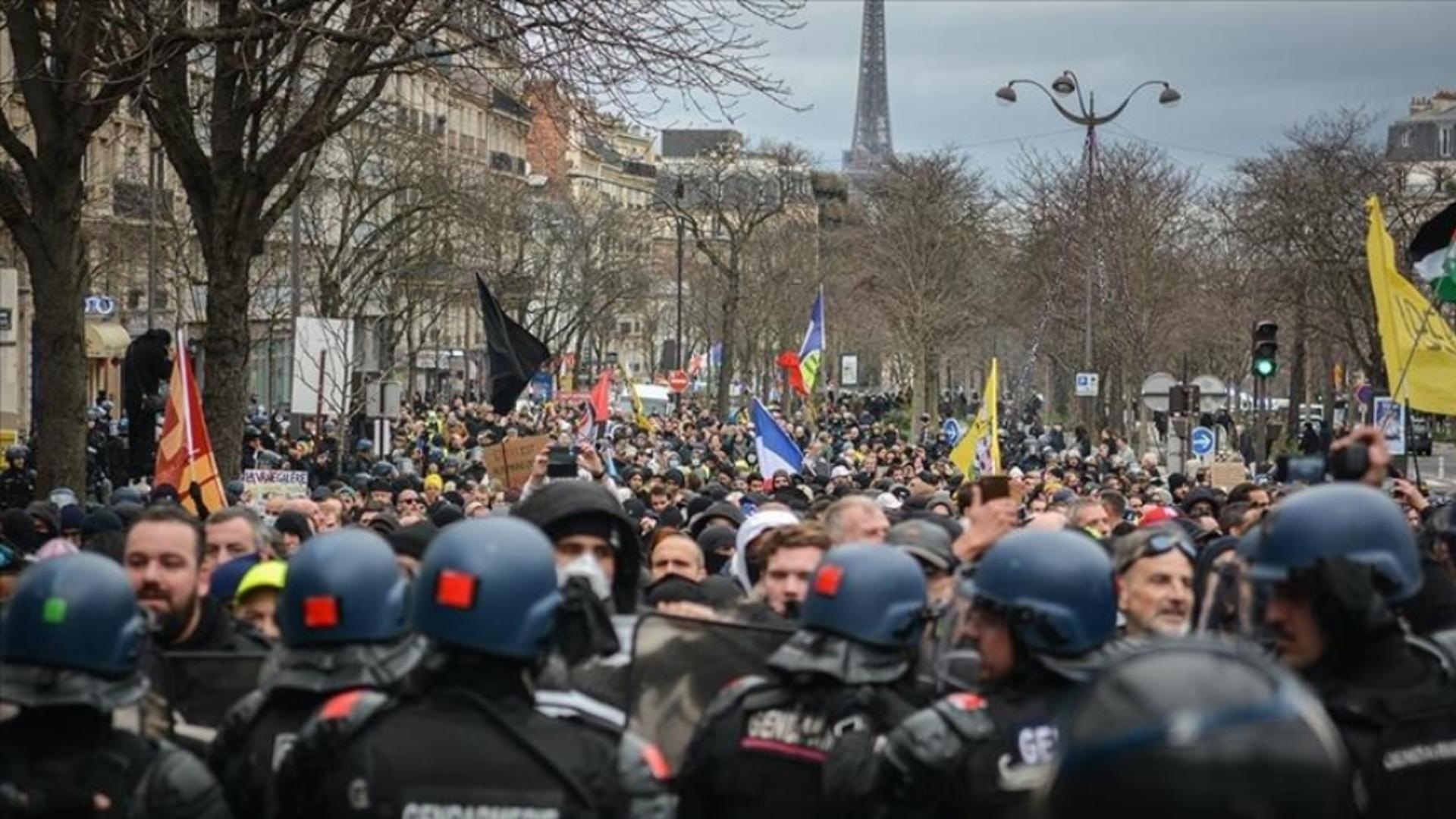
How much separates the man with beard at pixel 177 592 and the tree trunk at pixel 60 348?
473 inches

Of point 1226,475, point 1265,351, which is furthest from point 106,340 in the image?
point 1265,351

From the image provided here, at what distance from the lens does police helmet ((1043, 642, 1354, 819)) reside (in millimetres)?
2832

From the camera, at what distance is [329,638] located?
523cm

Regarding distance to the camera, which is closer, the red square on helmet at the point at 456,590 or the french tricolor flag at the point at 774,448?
the red square on helmet at the point at 456,590

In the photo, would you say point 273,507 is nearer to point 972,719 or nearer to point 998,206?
point 972,719

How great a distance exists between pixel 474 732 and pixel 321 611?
73cm

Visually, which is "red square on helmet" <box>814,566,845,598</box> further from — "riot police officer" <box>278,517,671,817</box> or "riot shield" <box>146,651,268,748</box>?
"riot shield" <box>146,651,268,748</box>

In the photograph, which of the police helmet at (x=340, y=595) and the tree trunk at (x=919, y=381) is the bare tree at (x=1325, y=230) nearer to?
the tree trunk at (x=919, y=381)

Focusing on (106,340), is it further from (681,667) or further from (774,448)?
(681,667)

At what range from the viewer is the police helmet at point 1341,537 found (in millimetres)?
4973

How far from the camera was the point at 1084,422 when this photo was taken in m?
63.6

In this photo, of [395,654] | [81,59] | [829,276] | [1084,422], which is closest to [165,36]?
[81,59]

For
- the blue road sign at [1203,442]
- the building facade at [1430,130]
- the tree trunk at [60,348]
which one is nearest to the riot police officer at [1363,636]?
the tree trunk at [60,348]

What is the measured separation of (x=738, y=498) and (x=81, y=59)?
5.56 m
